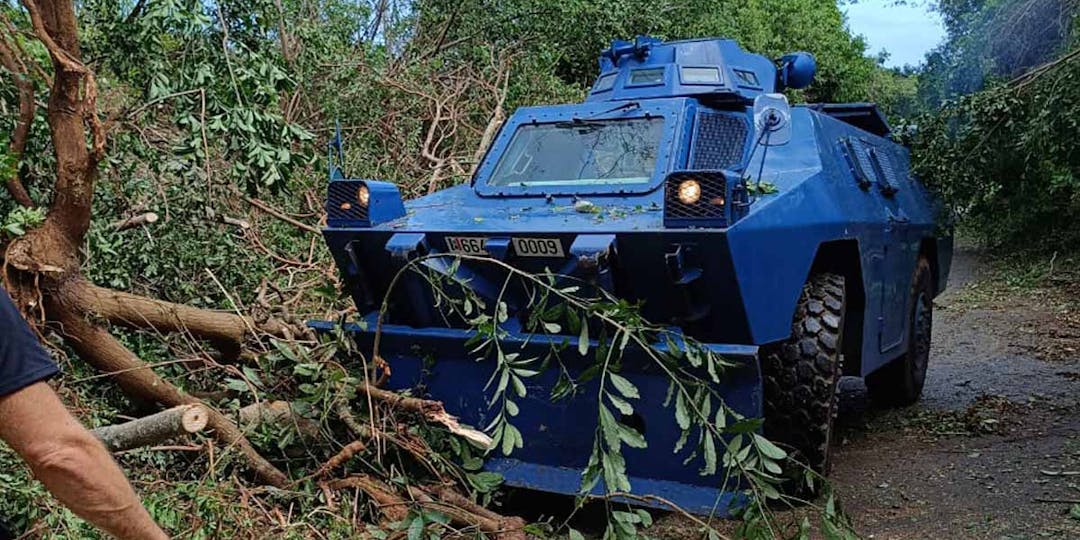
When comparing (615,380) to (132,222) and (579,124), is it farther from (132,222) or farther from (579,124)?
(132,222)

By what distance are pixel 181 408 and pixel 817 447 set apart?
9.39ft

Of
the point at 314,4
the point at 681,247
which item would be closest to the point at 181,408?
the point at 681,247

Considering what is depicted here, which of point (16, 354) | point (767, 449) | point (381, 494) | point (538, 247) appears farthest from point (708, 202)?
point (16, 354)

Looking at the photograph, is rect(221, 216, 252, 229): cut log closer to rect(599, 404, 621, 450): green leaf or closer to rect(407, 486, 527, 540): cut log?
rect(407, 486, 527, 540): cut log

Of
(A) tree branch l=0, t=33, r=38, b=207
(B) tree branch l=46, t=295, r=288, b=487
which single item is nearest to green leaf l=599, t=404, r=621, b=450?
(B) tree branch l=46, t=295, r=288, b=487

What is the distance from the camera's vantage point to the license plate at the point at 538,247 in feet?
14.6

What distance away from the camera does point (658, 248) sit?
4.27 metres

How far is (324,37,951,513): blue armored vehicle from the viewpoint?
4.32 m

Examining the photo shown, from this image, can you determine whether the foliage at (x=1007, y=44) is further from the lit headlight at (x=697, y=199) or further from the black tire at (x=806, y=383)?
the lit headlight at (x=697, y=199)

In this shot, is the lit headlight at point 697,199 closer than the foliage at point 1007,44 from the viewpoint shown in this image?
Yes

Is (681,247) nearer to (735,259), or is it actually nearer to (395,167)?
(735,259)

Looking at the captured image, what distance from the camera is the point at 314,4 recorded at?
34.7 feet

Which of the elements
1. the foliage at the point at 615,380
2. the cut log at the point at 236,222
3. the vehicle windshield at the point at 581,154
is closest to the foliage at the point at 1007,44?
the vehicle windshield at the point at 581,154

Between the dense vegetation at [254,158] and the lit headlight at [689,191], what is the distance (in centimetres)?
160
